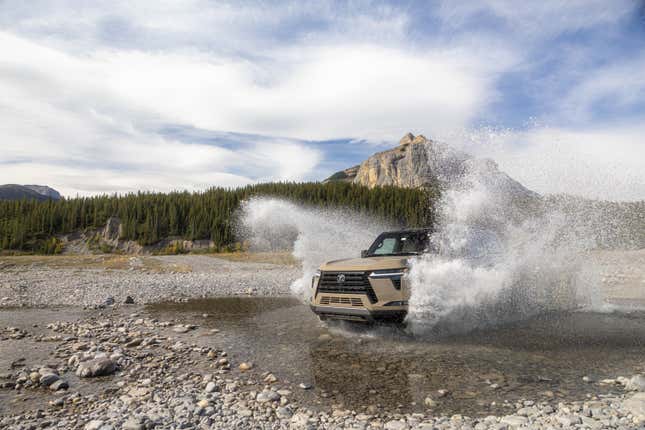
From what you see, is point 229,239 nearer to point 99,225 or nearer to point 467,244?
point 99,225

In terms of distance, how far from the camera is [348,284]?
8.02 m

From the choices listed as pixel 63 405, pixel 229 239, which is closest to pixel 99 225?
pixel 229 239

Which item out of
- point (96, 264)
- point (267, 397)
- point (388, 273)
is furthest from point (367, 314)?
point (96, 264)

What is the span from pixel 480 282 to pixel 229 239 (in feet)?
255

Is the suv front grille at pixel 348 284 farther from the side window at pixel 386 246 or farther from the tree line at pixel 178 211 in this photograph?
the tree line at pixel 178 211

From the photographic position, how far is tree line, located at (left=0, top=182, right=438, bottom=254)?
8575cm

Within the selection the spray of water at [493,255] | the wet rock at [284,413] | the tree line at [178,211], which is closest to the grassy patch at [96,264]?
the spray of water at [493,255]

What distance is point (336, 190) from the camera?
10538 centimetres

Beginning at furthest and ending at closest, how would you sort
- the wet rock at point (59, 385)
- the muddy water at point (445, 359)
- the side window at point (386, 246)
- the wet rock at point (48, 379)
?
the side window at point (386, 246)
the wet rock at point (48, 379)
the wet rock at point (59, 385)
the muddy water at point (445, 359)

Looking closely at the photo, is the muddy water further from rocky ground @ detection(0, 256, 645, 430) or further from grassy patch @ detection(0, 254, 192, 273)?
grassy patch @ detection(0, 254, 192, 273)

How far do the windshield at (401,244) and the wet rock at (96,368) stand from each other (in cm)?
606

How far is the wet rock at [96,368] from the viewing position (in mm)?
6078

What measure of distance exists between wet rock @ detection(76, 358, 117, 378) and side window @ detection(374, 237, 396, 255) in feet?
20.5

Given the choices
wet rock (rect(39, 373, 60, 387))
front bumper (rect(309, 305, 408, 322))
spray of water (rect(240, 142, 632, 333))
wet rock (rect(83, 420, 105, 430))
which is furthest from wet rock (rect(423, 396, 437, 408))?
wet rock (rect(39, 373, 60, 387))
